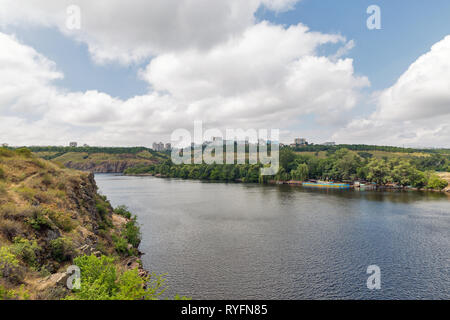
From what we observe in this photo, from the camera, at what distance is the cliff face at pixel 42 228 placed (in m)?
12.4

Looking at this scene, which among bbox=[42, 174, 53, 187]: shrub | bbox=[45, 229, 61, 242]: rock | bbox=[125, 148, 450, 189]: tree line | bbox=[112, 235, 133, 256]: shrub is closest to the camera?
bbox=[45, 229, 61, 242]: rock

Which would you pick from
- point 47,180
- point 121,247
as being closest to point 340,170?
point 121,247

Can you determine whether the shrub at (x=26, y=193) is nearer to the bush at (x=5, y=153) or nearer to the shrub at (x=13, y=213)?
the shrub at (x=13, y=213)

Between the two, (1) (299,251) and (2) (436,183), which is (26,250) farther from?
(2) (436,183)

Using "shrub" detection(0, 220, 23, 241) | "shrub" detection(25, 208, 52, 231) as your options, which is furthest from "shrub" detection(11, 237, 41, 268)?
"shrub" detection(25, 208, 52, 231)

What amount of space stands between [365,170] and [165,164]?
396ft

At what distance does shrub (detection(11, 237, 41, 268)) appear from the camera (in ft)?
45.3

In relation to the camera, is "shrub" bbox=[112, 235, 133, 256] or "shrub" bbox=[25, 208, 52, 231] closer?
"shrub" bbox=[25, 208, 52, 231]

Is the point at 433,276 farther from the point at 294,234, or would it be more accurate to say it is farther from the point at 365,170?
the point at 365,170

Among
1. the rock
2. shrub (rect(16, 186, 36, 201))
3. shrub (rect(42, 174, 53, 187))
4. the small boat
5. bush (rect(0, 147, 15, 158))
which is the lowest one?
the small boat

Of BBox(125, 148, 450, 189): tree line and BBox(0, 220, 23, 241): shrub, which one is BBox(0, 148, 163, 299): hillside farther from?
BBox(125, 148, 450, 189): tree line

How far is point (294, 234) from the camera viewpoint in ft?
114

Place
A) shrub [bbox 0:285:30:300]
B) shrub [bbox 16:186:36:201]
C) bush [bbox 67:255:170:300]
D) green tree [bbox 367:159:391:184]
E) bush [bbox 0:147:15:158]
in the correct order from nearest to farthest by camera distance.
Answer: shrub [bbox 0:285:30:300] < bush [bbox 67:255:170:300] < shrub [bbox 16:186:36:201] < bush [bbox 0:147:15:158] < green tree [bbox 367:159:391:184]

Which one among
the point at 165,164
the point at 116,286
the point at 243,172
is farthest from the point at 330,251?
the point at 165,164
